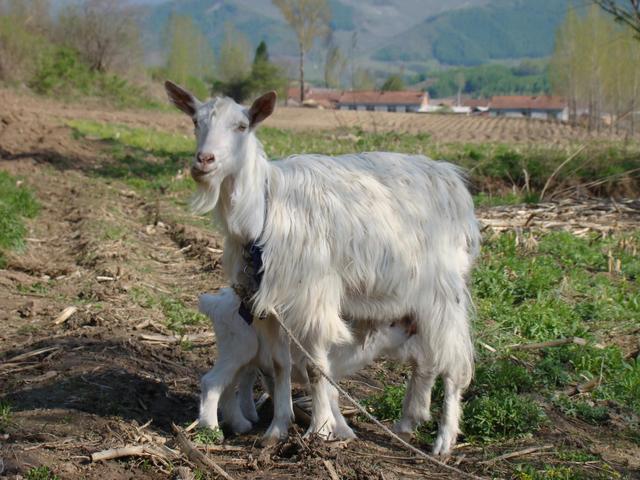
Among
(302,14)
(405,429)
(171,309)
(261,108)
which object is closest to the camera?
(261,108)

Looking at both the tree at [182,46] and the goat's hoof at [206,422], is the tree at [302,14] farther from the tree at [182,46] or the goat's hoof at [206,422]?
the goat's hoof at [206,422]

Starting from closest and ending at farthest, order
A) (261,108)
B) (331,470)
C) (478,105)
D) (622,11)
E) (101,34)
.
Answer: (331,470)
(261,108)
(622,11)
(101,34)
(478,105)

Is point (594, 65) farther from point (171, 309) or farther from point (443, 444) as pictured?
point (443, 444)

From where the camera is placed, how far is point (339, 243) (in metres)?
5.21

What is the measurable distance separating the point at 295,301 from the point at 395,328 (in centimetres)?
93

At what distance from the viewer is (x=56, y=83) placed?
147 ft

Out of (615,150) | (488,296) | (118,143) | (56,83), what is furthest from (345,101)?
(488,296)

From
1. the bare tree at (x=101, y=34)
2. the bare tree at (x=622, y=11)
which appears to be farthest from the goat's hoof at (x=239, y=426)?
the bare tree at (x=101, y=34)

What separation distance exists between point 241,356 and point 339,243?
1.02m

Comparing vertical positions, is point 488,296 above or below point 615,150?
below

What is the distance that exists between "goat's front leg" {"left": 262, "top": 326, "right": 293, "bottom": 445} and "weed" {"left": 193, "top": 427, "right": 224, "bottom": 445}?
282 mm

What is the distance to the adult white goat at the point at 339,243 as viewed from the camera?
16.6ft

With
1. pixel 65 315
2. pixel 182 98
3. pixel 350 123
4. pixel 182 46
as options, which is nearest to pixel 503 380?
pixel 182 98

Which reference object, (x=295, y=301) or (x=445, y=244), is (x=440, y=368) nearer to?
(x=445, y=244)
